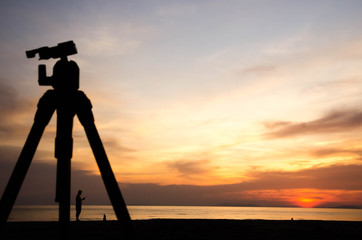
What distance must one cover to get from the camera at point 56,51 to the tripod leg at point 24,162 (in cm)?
105

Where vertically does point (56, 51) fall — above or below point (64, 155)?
above

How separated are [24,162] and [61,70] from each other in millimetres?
1739

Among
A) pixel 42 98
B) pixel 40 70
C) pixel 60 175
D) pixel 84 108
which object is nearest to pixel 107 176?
pixel 60 175

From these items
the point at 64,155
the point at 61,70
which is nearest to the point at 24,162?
the point at 64,155

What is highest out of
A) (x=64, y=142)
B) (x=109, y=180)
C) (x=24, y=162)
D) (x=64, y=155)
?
(x=64, y=142)

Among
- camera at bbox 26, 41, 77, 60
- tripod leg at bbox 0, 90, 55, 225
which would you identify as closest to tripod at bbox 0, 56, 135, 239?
tripod leg at bbox 0, 90, 55, 225

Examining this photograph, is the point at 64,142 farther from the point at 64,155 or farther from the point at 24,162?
the point at 24,162

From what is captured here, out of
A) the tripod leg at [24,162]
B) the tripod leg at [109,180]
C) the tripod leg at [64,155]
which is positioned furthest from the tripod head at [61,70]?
the tripod leg at [109,180]

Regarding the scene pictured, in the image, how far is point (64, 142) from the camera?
604cm

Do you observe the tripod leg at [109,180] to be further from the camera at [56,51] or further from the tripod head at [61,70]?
the camera at [56,51]
